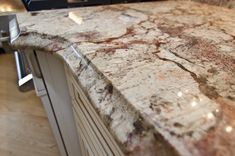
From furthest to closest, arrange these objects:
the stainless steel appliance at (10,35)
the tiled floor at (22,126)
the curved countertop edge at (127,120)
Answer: the tiled floor at (22,126), the stainless steel appliance at (10,35), the curved countertop edge at (127,120)

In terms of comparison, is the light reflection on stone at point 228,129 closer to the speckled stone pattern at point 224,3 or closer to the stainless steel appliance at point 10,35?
the stainless steel appliance at point 10,35

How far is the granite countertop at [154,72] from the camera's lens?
329 mm

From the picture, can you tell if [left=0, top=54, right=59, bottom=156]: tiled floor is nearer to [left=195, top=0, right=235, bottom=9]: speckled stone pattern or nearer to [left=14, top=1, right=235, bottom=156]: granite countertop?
[left=14, top=1, right=235, bottom=156]: granite countertop

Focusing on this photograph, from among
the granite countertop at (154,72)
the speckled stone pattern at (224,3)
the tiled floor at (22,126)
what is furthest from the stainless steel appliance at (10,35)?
the speckled stone pattern at (224,3)

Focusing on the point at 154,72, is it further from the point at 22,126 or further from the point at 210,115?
the point at 22,126

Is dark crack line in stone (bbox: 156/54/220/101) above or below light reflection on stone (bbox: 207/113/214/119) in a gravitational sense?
above

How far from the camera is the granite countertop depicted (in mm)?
329

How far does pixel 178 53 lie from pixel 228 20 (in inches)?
14.6

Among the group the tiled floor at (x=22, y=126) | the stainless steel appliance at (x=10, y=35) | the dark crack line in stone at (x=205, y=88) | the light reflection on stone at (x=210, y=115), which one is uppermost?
the dark crack line in stone at (x=205, y=88)

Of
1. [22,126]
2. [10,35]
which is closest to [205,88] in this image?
[10,35]

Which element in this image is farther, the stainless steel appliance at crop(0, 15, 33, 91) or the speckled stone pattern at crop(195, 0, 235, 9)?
the speckled stone pattern at crop(195, 0, 235, 9)

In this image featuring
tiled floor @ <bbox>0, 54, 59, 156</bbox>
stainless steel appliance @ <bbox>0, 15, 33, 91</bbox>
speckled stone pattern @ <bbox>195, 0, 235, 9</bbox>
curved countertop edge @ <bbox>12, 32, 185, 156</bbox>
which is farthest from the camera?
tiled floor @ <bbox>0, 54, 59, 156</bbox>

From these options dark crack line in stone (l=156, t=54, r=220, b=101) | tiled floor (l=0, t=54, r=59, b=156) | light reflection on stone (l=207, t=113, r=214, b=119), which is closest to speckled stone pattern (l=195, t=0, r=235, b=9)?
dark crack line in stone (l=156, t=54, r=220, b=101)

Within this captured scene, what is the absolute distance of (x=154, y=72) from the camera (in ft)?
1.49
